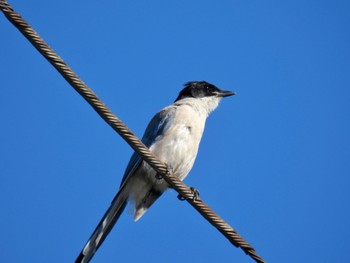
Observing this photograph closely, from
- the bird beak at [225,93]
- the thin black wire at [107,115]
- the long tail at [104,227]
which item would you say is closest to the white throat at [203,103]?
the bird beak at [225,93]

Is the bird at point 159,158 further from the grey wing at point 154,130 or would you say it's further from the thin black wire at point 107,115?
the thin black wire at point 107,115

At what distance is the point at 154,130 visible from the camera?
7094 mm

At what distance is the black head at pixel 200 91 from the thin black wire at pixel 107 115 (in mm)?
3500

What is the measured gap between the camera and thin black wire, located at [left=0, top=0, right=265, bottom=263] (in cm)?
371

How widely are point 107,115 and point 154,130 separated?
299cm

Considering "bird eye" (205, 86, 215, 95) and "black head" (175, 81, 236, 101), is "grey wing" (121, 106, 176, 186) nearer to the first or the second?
"black head" (175, 81, 236, 101)

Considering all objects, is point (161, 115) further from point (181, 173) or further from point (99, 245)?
point (99, 245)

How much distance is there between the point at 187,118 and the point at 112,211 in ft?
5.23

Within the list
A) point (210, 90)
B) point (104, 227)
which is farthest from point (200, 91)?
point (104, 227)

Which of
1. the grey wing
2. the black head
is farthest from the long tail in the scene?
the black head

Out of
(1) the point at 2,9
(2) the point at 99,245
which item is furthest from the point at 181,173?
(1) the point at 2,9

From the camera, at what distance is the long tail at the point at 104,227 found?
5.78 metres

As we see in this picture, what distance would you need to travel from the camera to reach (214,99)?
832 centimetres

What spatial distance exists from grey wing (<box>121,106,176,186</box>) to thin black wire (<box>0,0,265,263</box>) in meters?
1.69
